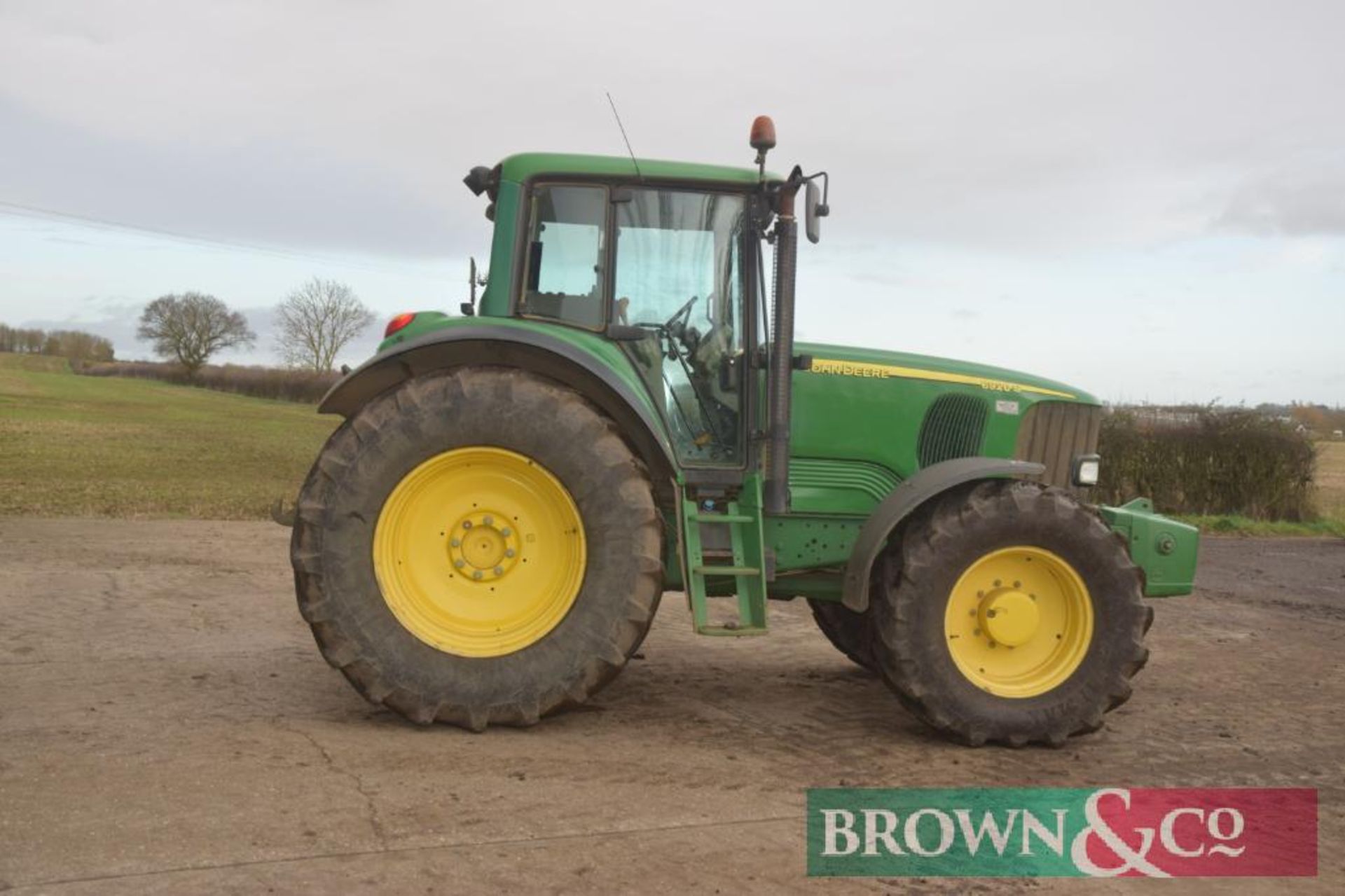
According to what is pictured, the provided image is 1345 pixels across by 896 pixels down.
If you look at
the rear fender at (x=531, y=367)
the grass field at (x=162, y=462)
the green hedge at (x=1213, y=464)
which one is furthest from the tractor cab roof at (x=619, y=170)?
the green hedge at (x=1213, y=464)

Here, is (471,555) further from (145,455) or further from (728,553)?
(145,455)

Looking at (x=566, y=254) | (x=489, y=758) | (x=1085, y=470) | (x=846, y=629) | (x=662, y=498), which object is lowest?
(x=489, y=758)

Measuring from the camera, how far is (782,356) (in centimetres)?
534

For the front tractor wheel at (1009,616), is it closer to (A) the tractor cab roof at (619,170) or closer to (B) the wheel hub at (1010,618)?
(B) the wheel hub at (1010,618)

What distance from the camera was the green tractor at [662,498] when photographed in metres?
4.98

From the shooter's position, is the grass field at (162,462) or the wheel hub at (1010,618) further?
the grass field at (162,462)

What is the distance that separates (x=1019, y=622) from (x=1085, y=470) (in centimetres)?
126

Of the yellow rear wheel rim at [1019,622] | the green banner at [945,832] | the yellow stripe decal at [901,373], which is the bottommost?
the green banner at [945,832]

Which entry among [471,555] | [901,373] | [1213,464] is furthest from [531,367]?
[1213,464]

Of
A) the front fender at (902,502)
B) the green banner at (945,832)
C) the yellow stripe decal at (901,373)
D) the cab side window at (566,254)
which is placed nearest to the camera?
the green banner at (945,832)

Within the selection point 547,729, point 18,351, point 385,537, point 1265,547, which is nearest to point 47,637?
point 385,537

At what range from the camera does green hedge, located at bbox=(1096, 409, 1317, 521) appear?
59.4ft

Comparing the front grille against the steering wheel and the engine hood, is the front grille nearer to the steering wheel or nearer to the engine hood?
the engine hood

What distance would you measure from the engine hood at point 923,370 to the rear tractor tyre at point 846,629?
1340 mm
